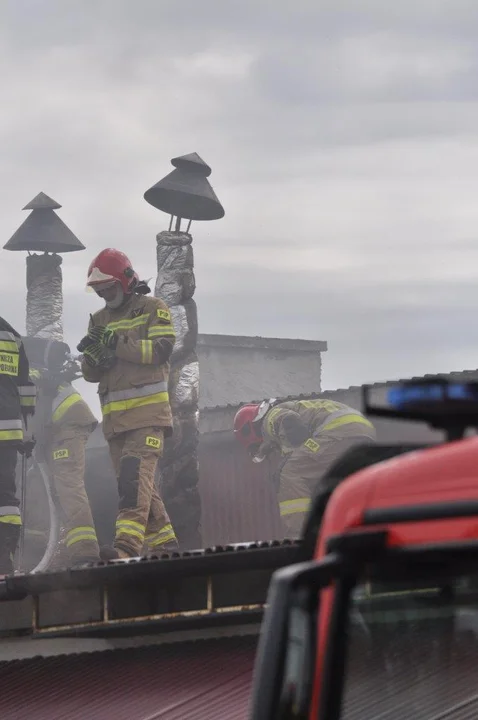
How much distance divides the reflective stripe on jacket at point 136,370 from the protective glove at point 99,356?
6 centimetres

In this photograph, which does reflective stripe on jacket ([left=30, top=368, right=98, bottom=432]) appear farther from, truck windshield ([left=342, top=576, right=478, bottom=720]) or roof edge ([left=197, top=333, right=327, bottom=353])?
roof edge ([left=197, top=333, right=327, bottom=353])

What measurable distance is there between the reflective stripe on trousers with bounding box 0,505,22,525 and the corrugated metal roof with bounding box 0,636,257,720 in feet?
13.0

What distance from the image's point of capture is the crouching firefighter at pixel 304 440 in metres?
10.3

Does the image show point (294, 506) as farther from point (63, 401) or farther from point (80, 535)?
point (63, 401)

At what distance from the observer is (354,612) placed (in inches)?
69.5

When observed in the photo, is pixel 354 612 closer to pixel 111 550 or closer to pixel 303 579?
pixel 303 579

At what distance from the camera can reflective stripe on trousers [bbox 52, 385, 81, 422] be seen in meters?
11.2

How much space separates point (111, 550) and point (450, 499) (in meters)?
6.34

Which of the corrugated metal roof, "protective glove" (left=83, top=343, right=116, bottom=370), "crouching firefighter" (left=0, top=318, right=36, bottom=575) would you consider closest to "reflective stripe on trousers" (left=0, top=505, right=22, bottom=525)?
"crouching firefighter" (left=0, top=318, right=36, bottom=575)

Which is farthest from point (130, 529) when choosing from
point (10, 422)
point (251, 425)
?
point (251, 425)

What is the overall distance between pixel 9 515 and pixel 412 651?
22.5 feet

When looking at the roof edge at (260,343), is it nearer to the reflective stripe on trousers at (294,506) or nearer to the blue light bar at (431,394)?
the reflective stripe on trousers at (294,506)

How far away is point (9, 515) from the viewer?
8469 mm

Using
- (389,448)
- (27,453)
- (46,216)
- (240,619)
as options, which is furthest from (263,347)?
(389,448)
